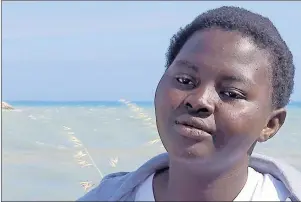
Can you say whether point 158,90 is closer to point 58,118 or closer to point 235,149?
point 235,149

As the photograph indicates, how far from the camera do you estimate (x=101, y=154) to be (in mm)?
3420

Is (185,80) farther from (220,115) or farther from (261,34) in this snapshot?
(261,34)

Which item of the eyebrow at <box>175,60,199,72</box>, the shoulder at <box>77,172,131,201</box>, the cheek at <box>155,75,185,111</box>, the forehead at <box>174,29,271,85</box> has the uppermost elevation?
the forehead at <box>174,29,271,85</box>

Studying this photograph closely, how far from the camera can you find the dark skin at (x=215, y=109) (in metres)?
1.55

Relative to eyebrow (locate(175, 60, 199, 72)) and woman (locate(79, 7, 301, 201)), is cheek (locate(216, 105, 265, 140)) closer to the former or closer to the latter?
woman (locate(79, 7, 301, 201))

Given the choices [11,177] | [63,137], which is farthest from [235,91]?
[63,137]

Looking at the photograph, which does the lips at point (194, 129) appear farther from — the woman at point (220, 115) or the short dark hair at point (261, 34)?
the short dark hair at point (261, 34)

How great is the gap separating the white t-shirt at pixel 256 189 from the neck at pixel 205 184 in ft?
0.08

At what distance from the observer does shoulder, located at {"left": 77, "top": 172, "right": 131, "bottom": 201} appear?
1.83m

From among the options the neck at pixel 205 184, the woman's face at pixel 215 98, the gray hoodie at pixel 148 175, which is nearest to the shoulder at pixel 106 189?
the gray hoodie at pixel 148 175

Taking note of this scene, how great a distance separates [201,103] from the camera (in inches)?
60.5

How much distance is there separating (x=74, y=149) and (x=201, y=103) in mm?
1928

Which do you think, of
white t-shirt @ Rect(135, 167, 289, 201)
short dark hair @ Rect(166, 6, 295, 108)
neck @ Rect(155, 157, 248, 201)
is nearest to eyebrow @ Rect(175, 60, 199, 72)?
short dark hair @ Rect(166, 6, 295, 108)

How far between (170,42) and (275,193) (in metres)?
0.56
